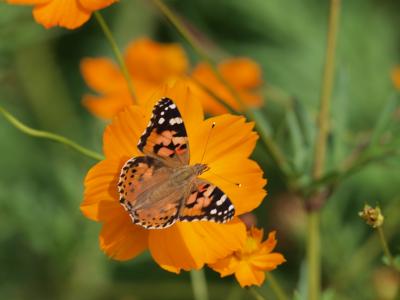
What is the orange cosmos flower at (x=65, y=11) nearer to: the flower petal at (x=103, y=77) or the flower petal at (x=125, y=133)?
the flower petal at (x=125, y=133)

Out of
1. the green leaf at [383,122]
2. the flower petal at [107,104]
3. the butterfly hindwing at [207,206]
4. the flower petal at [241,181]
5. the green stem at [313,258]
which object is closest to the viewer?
the butterfly hindwing at [207,206]

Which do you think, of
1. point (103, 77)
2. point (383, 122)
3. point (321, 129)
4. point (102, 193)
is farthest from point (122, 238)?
point (103, 77)

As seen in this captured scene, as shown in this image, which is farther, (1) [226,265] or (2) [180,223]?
(2) [180,223]

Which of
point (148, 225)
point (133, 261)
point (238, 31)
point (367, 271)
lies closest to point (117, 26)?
point (238, 31)

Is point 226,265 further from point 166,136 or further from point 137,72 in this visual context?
point 137,72

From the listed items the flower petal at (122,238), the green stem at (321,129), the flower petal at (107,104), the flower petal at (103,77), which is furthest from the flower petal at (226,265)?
the flower petal at (103,77)
